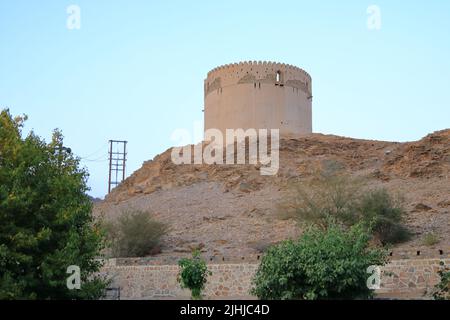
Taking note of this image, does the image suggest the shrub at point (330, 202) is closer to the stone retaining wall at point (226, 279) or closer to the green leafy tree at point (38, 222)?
the stone retaining wall at point (226, 279)

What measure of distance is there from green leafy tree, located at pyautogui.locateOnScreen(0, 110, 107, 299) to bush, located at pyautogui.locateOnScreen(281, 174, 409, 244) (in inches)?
388

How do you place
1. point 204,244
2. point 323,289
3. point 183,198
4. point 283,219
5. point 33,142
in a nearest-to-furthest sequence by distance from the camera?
1. point 323,289
2. point 33,142
3. point 204,244
4. point 283,219
5. point 183,198

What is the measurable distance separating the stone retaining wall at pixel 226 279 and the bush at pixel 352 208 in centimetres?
445

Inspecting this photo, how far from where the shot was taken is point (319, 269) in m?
11.2

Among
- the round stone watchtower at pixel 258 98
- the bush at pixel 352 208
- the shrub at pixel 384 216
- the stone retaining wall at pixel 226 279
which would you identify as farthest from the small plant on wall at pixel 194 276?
the round stone watchtower at pixel 258 98

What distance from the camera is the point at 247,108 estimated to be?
1489 inches

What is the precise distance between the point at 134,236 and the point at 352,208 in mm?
8169

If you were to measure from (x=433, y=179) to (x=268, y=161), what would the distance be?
1102cm

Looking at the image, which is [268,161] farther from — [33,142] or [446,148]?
[33,142]

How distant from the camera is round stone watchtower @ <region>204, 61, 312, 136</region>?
124 ft

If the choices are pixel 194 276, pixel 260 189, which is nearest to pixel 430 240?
pixel 194 276

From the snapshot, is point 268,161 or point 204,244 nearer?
point 204,244
